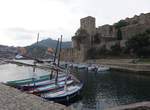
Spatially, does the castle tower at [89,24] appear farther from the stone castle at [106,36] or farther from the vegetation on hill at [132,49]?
the vegetation on hill at [132,49]

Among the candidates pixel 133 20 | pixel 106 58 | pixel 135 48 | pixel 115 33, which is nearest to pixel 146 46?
pixel 135 48

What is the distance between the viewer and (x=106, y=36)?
9562cm

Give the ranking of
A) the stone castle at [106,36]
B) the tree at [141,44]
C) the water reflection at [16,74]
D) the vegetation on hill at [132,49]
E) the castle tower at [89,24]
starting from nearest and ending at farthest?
the water reflection at [16,74], the tree at [141,44], the vegetation on hill at [132,49], the stone castle at [106,36], the castle tower at [89,24]

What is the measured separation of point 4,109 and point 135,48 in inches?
2315

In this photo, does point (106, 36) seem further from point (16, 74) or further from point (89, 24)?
point (16, 74)

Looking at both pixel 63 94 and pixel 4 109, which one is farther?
pixel 63 94

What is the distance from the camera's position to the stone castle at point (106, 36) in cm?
8471

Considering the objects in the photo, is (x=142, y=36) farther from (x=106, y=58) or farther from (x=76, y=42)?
(x=76, y=42)

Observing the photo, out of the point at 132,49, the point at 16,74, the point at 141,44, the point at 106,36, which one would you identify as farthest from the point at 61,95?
the point at 106,36

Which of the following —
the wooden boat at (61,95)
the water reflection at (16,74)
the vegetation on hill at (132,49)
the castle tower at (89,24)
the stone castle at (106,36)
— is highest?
the castle tower at (89,24)

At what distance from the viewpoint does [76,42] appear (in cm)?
9888

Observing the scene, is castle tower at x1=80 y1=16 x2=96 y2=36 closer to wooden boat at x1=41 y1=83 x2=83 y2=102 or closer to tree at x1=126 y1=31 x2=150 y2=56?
tree at x1=126 y1=31 x2=150 y2=56

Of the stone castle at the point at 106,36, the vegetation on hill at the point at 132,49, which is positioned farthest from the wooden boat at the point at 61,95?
the stone castle at the point at 106,36

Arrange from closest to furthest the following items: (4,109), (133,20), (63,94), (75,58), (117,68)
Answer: (4,109), (63,94), (117,68), (75,58), (133,20)
